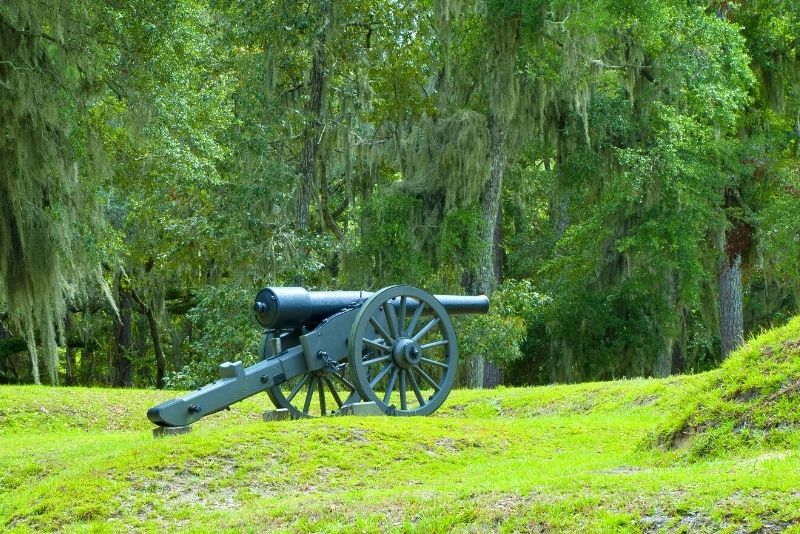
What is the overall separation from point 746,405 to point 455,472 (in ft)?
7.98

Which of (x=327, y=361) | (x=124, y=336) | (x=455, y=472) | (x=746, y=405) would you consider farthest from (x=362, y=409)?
(x=124, y=336)

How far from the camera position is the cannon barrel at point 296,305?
10719 millimetres

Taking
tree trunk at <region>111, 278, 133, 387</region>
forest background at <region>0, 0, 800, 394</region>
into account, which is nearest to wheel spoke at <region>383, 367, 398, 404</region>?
forest background at <region>0, 0, 800, 394</region>

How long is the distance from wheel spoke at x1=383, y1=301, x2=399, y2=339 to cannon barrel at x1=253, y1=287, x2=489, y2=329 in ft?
0.98

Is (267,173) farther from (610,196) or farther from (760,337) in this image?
(760,337)

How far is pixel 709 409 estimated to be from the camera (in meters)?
8.34

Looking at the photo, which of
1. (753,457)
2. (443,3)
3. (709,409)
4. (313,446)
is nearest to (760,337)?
(709,409)

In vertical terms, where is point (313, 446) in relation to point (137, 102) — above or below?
below

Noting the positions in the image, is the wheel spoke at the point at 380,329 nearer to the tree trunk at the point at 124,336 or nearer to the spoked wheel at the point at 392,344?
the spoked wheel at the point at 392,344

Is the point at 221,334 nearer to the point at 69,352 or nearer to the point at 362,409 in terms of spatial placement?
the point at 362,409

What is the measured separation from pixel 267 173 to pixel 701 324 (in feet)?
44.8

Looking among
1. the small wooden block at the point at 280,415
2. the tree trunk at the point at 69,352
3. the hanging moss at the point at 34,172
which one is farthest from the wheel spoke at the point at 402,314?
the tree trunk at the point at 69,352

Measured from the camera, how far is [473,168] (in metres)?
21.2

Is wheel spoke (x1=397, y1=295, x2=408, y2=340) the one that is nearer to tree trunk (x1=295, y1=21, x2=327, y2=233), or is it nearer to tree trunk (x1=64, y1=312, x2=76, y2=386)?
tree trunk (x1=295, y1=21, x2=327, y2=233)
